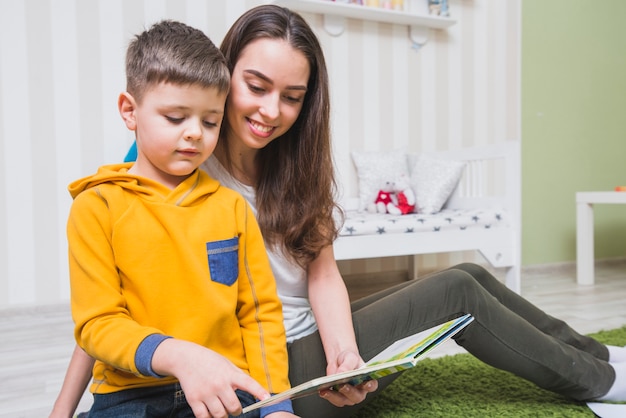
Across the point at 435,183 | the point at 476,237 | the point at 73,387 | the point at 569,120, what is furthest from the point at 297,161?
the point at 569,120

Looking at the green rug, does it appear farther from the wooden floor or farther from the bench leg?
the bench leg

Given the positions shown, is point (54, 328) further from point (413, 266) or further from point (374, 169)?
point (413, 266)

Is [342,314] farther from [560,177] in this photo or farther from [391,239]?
[560,177]

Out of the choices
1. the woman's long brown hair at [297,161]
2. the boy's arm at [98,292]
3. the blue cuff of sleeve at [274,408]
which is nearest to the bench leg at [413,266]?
the woman's long brown hair at [297,161]

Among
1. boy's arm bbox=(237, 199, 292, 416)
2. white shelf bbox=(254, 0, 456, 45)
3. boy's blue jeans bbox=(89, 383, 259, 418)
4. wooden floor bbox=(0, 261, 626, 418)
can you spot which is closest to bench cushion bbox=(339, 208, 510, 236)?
wooden floor bbox=(0, 261, 626, 418)

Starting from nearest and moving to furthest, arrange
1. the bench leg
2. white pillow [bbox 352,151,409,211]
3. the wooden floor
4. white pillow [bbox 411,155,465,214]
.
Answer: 1. the wooden floor
2. white pillow [bbox 411,155,465,214]
3. white pillow [bbox 352,151,409,211]
4. the bench leg

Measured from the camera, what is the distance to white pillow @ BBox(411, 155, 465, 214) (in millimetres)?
2414

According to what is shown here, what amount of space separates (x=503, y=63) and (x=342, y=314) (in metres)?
2.62

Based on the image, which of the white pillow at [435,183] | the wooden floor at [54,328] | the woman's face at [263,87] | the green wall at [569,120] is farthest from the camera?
the green wall at [569,120]

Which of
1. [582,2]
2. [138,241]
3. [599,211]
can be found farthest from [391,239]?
[582,2]

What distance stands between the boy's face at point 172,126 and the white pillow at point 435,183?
6.01 feet

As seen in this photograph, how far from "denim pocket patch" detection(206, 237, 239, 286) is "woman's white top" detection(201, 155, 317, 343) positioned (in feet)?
0.55

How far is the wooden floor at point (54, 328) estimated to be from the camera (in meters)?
1.26

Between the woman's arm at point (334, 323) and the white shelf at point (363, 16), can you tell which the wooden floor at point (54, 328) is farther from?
the white shelf at point (363, 16)
